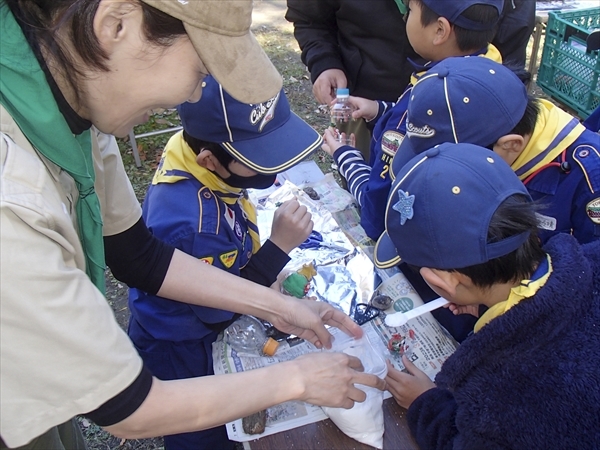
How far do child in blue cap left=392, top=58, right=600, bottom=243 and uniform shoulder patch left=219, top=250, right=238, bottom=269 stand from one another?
592 millimetres

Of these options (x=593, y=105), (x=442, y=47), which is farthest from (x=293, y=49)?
(x=442, y=47)

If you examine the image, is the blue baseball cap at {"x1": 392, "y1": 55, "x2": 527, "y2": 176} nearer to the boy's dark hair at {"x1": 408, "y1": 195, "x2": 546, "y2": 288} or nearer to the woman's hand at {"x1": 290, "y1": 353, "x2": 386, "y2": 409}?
the boy's dark hair at {"x1": 408, "y1": 195, "x2": 546, "y2": 288}

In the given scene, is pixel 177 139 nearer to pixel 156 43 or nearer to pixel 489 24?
pixel 156 43

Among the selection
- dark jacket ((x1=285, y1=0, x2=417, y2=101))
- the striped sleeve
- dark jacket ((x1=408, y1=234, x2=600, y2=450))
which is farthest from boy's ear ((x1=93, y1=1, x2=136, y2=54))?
dark jacket ((x1=285, y1=0, x2=417, y2=101))

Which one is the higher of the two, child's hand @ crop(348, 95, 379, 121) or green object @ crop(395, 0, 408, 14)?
green object @ crop(395, 0, 408, 14)

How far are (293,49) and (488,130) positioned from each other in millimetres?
5428

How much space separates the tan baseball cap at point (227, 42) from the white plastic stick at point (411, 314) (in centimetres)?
80

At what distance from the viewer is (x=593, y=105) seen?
3.59 m

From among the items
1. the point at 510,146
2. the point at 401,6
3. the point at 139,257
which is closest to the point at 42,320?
the point at 139,257

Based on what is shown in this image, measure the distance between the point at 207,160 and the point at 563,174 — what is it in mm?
1129

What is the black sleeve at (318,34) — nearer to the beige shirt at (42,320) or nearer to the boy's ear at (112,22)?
the boy's ear at (112,22)

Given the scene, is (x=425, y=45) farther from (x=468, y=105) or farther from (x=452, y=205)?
(x=452, y=205)

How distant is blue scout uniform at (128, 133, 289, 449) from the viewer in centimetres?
152

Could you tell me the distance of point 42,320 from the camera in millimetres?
740
